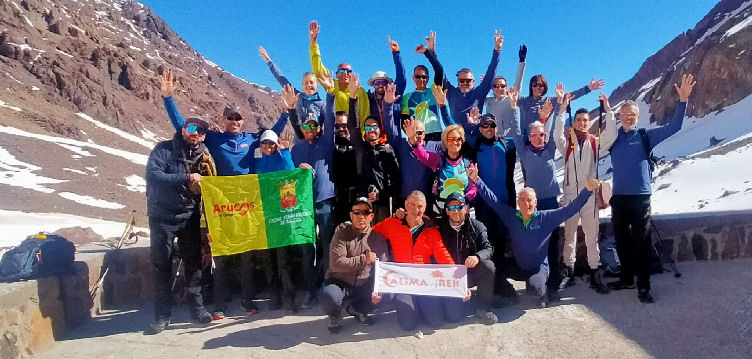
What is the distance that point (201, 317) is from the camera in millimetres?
5383

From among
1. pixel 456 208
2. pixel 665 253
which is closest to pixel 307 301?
pixel 456 208

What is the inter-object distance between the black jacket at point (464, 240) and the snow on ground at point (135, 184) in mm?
43135

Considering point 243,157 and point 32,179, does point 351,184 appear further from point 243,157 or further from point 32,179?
point 32,179

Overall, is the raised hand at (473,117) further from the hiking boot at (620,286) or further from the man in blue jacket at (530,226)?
the hiking boot at (620,286)

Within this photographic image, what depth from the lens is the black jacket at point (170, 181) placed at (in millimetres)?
5266

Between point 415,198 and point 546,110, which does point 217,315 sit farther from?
point 546,110

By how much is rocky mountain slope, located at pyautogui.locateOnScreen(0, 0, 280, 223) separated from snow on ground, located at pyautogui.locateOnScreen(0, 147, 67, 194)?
7cm

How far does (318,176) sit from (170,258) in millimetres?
2025

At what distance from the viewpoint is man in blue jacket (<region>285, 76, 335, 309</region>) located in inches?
231

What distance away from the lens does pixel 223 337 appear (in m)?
4.94

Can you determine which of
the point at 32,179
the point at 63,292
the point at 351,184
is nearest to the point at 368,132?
the point at 351,184

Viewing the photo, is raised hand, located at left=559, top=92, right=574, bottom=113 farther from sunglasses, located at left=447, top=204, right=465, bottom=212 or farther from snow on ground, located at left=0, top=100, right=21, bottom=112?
snow on ground, located at left=0, top=100, right=21, bottom=112

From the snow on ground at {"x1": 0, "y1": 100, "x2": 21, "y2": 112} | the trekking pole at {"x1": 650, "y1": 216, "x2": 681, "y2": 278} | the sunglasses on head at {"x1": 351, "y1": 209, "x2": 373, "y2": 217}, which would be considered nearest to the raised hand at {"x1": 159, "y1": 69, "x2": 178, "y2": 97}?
the sunglasses on head at {"x1": 351, "y1": 209, "x2": 373, "y2": 217}

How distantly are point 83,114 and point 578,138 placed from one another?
264 feet
